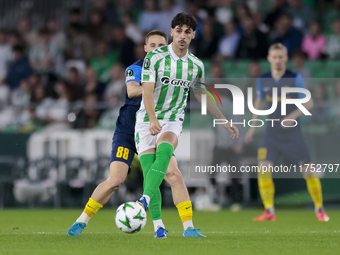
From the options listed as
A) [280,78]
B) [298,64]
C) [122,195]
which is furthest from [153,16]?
[280,78]

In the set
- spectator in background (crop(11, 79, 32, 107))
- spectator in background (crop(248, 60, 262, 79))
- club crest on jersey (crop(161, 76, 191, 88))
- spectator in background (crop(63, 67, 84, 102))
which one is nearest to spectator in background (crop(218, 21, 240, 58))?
spectator in background (crop(248, 60, 262, 79))

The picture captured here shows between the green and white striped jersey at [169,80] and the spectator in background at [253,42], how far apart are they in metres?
8.00

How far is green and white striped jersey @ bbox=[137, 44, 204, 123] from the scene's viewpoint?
523 cm

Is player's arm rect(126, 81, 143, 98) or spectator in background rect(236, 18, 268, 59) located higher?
spectator in background rect(236, 18, 268, 59)

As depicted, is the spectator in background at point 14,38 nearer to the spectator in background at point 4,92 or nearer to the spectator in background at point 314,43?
the spectator in background at point 4,92

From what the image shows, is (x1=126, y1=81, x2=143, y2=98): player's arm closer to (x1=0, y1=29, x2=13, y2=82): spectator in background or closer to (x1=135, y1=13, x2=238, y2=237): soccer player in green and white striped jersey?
(x1=135, y1=13, x2=238, y2=237): soccer player in green and white striped jersey

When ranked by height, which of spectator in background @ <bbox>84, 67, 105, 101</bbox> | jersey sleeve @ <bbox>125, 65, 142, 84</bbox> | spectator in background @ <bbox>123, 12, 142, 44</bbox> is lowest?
jersey sleeve @ <bbox>125, 65, 142, 84</bbox>

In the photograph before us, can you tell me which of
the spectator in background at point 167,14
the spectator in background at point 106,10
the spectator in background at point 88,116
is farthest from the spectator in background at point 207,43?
the spectator in background at point 88,116

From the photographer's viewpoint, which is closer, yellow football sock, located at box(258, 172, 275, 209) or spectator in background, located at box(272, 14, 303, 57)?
yellow football sock, located at box(258, 172, 275, 209)

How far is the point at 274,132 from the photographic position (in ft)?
27.4

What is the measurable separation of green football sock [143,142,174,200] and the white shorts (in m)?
0.25

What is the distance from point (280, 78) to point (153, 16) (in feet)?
22.0

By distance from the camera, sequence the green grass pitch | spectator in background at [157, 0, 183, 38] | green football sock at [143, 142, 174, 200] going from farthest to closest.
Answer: spectator in background at [157, 0, 183, 38] → green football sock at [143, 142, 174, 200] → the green grass pitch

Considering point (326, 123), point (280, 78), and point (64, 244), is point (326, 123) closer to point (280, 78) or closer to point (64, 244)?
point (280, 78)
